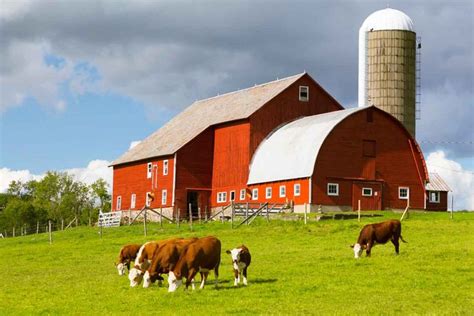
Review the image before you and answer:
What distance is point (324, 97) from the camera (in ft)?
211

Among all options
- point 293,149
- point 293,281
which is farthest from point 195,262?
point 293,149

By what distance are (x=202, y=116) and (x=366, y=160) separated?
1673 centimetres

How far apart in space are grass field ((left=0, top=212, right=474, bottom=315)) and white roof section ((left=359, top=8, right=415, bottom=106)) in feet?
131

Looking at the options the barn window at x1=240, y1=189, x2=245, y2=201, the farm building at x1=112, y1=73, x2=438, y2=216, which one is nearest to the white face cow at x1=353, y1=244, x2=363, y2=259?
the farm building at x1=112, y1=73, x2=438, y2=216

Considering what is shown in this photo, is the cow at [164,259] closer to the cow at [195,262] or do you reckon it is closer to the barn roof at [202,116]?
the cow at [195,262]

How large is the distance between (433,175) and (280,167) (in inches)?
738

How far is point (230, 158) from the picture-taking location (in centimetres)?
6291

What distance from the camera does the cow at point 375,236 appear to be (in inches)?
Answer: 1157

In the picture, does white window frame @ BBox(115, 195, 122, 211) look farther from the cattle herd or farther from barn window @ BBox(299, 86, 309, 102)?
the cattle herd

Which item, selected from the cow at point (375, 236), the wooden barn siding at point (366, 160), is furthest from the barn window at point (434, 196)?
the cow at point (375, 236)

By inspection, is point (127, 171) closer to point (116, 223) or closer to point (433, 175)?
point (116, 223)

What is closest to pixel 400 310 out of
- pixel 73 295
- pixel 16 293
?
pixel 73 295

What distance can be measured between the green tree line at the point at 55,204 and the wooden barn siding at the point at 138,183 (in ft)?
95.9

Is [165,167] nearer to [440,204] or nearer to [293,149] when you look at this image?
[293,149]
